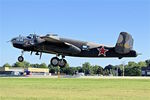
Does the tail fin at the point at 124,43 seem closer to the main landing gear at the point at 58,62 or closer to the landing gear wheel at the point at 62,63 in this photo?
the landing gear wheel at the point at 62,63

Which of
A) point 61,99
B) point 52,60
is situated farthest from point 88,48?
point 61,99

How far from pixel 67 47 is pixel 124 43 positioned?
7268mm

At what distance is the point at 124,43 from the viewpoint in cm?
4412

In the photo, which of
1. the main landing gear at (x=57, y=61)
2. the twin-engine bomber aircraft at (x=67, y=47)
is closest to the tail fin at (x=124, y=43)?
the twin-engine bomber aircraft at (x=67, y=47)

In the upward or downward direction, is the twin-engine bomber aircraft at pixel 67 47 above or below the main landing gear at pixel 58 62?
above

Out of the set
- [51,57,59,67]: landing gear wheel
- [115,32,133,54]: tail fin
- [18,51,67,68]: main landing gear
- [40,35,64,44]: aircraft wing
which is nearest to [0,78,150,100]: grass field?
[51,57,59,67]: landing gear wheel

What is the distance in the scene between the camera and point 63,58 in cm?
4650

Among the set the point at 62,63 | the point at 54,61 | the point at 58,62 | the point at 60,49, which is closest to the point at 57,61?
the point at 58,62

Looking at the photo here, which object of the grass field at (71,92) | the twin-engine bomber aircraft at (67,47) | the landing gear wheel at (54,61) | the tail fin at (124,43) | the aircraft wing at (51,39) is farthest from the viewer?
the landing gear wheel at (54,61)

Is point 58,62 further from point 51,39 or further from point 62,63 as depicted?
point 51,39

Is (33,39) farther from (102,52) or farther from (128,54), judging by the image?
(128,54)

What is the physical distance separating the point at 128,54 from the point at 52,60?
31.1 feet

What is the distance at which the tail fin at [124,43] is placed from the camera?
4353 cm

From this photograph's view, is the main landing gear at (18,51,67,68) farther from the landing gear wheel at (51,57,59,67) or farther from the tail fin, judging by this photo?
the tail fin
